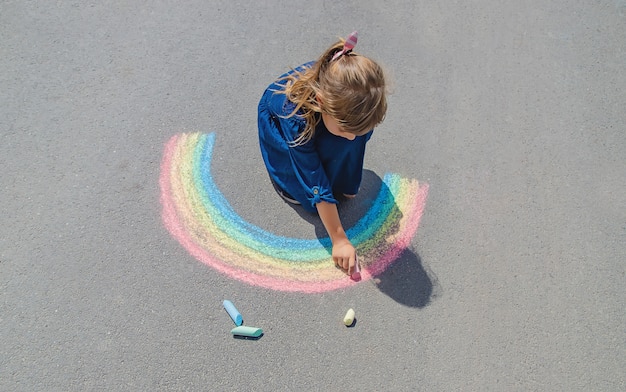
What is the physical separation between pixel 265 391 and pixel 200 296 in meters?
0.59

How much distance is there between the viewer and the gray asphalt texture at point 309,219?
2490mm

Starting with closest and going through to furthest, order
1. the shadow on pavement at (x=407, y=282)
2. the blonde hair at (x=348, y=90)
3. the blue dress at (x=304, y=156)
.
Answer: the blonde hair at (x=348, y=90)
the blue dress at (x=304, y=156)
the shadow on pavement at (x=407, y=282)

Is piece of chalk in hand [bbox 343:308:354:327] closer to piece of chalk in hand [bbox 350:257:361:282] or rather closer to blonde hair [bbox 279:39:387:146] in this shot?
piece of chalk in hand [bbox 350:257:361:282]

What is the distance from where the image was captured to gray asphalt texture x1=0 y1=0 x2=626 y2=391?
249cm

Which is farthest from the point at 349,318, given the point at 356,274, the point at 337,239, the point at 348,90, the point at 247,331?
the point at 348,90

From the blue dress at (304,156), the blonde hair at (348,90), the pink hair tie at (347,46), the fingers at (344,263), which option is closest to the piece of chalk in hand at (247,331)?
the fingers at (344,263)

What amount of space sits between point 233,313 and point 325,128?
1052 millimetres

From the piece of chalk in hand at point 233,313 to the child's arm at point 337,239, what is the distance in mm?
590

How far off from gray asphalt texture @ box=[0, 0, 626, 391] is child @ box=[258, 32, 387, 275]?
0.84ft

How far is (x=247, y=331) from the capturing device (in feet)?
8.16

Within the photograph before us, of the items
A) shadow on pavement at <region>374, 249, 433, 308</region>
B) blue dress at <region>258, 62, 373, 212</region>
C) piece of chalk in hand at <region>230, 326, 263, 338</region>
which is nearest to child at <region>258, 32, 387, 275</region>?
blue dress at <region>258, 62, 373, 212</region>

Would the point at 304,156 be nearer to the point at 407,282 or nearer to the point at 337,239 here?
the point at 337,239

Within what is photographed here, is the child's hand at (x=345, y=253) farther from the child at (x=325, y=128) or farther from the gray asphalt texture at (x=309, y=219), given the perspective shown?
the gray asphalt texture at (x=309, y=219)

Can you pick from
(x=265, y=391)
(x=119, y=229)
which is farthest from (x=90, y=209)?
(x=265, y=391)
